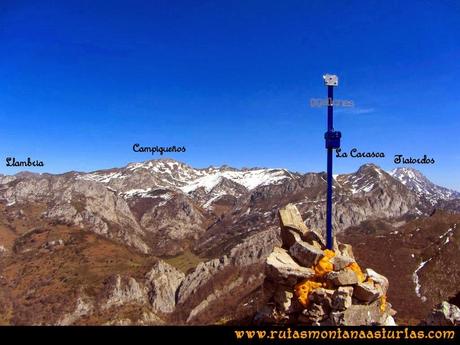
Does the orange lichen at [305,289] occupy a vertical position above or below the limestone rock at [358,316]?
above

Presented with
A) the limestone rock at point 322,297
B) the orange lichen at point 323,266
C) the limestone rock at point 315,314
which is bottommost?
the limestone rock at point 315,314

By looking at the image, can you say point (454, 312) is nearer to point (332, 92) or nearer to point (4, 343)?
point (332, 92)

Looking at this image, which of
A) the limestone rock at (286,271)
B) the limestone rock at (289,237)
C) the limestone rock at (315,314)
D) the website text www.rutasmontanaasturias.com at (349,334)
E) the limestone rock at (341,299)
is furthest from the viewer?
the limestone rock at (289,237)

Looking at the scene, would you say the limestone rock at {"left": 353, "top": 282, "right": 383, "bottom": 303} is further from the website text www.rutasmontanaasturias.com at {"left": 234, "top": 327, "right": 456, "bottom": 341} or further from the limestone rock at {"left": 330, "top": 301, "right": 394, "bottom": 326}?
the website text www.rutasmontanaasturias.com at {"left": 234, "top": 327, "right": 456, "bottom": 341}

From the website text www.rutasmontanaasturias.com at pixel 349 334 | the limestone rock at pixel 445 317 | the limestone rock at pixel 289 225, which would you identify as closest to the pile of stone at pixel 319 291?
the limestone rock at pixel 289 225

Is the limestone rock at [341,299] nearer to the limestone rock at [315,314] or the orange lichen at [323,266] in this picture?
the limestone rock at [315,314]

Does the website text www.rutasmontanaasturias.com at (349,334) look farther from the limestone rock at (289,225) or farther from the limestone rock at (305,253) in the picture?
the limestone rock at (289,225)

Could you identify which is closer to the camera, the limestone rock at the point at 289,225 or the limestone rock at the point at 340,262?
the limestone rock at the point at 340,262

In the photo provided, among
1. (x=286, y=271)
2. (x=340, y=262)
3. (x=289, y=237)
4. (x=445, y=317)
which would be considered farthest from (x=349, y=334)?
(x=289, y=237)

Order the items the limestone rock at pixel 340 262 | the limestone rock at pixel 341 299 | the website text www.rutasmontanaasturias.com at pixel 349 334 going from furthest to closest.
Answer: the limestone rock at pixel 340 262 < the limestone rock at pixel 341 299 < the website text www.rutasmontanaasturias.com at pixel 349 334
